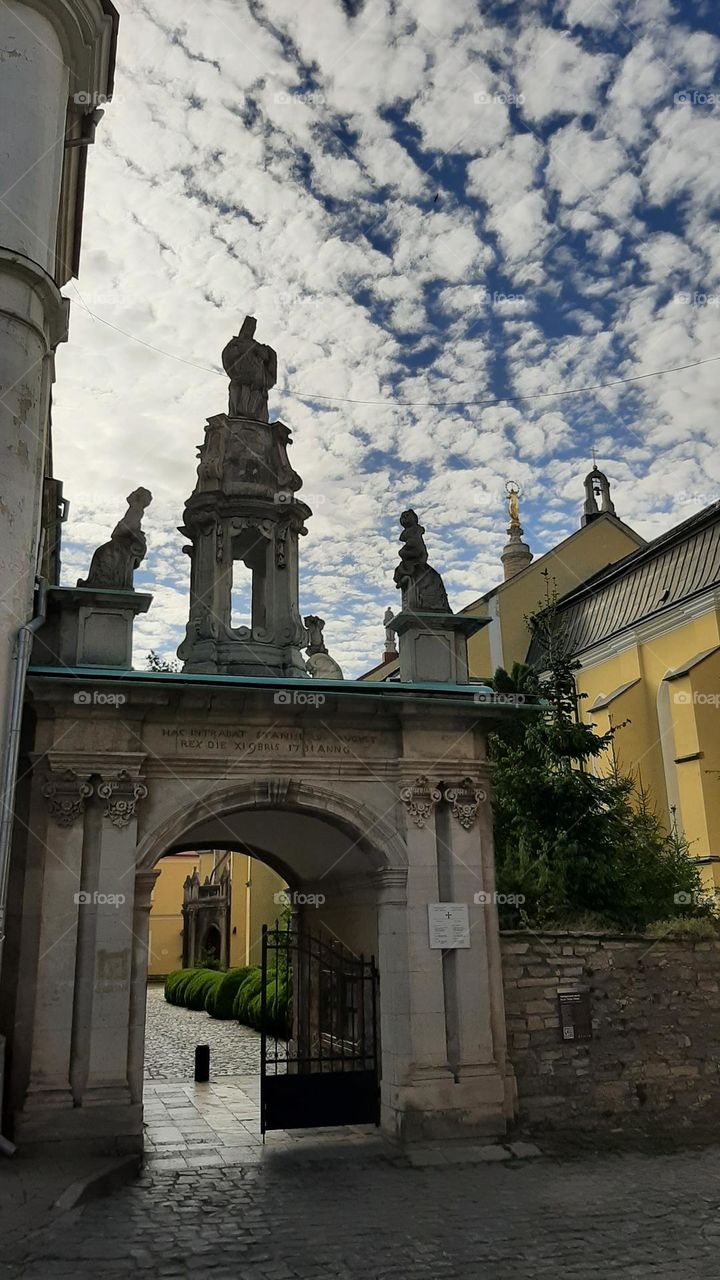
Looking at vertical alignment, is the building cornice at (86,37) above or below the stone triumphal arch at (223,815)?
above

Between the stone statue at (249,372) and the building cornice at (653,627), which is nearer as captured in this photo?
the stone statue at (249,372)

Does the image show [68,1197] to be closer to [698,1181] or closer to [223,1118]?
[223,1118]

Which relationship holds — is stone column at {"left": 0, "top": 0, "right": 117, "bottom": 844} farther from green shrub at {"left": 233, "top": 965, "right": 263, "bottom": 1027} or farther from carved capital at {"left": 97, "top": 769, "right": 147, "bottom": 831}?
green shrub at {"left": 233, "top": 965, "right": 263, "bottom": 1027}

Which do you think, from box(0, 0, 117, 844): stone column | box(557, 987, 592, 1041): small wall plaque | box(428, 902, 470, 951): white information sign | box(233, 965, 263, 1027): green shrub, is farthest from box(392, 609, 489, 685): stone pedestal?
box(233, 965, 263, 1027): green shrub

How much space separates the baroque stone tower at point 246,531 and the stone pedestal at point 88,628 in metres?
1.69

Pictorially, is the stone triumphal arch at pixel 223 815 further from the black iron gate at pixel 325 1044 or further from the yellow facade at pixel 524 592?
the yellow facade at pixel 524 592

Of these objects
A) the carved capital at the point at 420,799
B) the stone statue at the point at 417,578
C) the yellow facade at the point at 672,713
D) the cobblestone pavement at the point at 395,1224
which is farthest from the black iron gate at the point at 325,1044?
the yellow facade at the point at 672,713

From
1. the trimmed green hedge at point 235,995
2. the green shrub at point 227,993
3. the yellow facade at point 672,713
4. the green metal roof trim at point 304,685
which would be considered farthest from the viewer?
the green shrub at point 227,993

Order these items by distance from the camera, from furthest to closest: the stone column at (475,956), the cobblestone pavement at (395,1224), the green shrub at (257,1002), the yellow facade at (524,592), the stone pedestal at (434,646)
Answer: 1. the yellow facade at (524,592)
2. the green shrub at (257,1002)
3. the stone pedestal at (434,646)
4. the stone column at (475,956)
5. the cobblestone pavement at (395,1224)

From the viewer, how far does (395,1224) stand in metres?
8.63

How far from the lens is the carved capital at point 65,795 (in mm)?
11141

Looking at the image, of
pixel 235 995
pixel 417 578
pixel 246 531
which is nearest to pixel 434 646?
pixel 417 578

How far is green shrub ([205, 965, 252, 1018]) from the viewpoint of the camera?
2764cm

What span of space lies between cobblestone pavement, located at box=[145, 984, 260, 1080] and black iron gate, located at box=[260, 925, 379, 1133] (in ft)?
4.33
